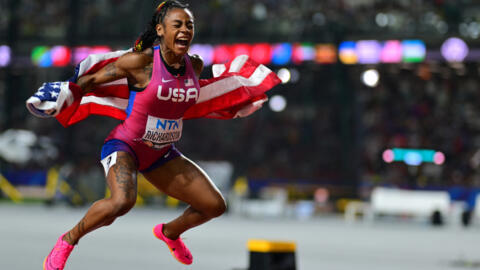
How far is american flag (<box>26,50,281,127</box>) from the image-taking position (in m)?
5.65

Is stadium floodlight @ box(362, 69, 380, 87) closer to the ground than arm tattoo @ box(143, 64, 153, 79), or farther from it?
farther from it

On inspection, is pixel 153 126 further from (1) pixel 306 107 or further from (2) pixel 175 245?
(1) pixel 306 107

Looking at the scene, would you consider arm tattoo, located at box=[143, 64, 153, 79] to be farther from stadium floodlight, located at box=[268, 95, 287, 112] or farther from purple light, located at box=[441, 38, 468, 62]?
stadium floodlight, located at box=[268, 95, 287, 112]

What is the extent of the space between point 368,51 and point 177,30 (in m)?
17.6

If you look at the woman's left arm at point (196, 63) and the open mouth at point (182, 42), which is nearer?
the open mouth at point (182, 42)

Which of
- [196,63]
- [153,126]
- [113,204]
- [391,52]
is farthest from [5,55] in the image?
[113,204]

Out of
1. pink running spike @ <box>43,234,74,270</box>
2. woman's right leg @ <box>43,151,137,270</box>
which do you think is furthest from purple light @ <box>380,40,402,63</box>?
pink running spike @ <box>43,234,74,270</box>

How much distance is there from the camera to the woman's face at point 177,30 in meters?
5.50

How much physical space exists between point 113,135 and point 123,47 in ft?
64.3

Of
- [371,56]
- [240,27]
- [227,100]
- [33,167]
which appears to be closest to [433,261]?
[227,100]

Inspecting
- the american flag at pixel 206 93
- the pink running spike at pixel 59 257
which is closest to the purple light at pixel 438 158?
the american flag at pixel 206 93

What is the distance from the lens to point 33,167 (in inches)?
1025

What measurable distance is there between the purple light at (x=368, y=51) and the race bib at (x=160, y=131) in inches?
679

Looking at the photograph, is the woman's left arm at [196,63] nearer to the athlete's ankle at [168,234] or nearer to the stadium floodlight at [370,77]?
the athlete's ankle at [168,234]
